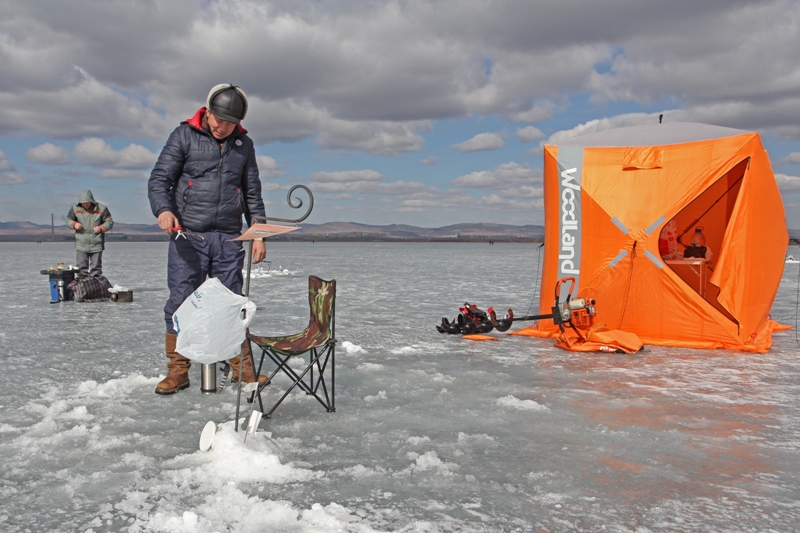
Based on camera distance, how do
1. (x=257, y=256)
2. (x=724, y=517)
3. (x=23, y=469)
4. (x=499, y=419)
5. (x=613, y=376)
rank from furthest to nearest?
1. (x=613, y=376)
2. (x=257, y=256)
3. (x=499, y=419)
4. (x=23, y=469)
5. (x=724, y=517)

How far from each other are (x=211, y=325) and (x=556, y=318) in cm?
424

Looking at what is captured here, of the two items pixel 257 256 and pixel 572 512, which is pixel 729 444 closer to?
pixel 572 512

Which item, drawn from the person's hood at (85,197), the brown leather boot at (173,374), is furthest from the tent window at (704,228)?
the person's hood at (85,197)

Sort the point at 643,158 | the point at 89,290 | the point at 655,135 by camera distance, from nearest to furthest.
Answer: the point at 643,158
the point at 655,135
the point at 89,290

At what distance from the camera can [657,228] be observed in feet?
21.4

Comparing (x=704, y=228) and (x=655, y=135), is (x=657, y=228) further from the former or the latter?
(x=704, y=228)

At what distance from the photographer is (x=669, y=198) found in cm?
649

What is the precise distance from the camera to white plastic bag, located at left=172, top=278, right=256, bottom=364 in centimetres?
327

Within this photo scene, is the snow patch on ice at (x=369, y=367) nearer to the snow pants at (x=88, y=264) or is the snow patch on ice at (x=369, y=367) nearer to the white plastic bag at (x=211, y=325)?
the white plastic bag at (x=211, y=325)

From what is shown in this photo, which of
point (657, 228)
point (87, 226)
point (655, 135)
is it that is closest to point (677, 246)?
point (655, 135)

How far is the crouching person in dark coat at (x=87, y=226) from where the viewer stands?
35.3 ft

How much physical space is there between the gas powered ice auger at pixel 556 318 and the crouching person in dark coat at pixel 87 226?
712 centimetres

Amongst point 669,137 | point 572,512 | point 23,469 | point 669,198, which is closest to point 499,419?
point 572,512

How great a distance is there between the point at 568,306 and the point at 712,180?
204 cm
